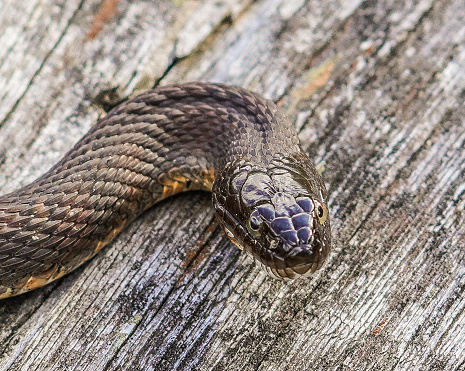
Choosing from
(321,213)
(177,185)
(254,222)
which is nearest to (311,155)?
(321,213)

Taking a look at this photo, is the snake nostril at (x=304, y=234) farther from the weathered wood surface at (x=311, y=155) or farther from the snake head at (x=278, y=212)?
the weathered wood surface at (x=311, y=155)

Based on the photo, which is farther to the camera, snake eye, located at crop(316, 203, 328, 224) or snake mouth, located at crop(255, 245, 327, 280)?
snake eye, located at crop(316, 203, 328, 224)

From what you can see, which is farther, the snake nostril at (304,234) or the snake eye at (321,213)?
the snake eye at (321,213)

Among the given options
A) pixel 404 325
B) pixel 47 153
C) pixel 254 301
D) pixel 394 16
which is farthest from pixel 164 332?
pixel 394 16

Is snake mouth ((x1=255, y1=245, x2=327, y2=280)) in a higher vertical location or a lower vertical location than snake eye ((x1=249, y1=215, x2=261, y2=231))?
lower

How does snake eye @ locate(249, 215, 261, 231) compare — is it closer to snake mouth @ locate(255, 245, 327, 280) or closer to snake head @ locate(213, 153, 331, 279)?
snake head @ locate(213, 153, 331, 279)

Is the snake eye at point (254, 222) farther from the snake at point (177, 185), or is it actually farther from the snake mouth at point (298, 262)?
the snake mouth at point (298, 262)

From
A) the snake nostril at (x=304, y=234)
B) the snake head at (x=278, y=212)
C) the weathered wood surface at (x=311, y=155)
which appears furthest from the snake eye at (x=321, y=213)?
the weathered wood surface at (x=311, y=155)

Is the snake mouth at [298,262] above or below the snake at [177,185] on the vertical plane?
below

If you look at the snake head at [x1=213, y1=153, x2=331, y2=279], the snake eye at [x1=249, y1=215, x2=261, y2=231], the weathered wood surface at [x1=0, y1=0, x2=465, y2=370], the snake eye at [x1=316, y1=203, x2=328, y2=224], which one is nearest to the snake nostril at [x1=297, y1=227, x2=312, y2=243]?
the snake head at [x1=213, y1=153, x2=331, y2=279]
